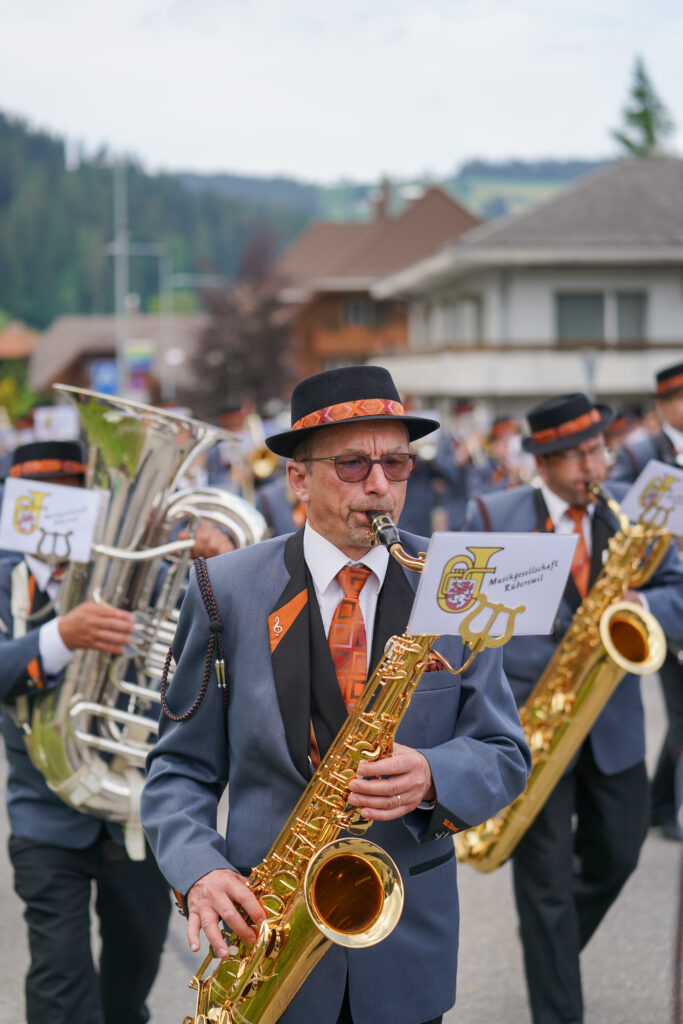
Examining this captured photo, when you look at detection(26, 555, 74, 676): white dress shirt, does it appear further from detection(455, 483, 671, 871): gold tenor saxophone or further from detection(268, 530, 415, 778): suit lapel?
detection(455, 483, 671, 871): gold tenor saxophone

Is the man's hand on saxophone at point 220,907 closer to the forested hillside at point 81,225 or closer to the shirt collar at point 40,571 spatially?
the shirt collar at point 40,571

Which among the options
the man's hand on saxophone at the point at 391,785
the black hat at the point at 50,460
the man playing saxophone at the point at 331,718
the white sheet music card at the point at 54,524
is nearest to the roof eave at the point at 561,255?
the black hat at the point at 50,460

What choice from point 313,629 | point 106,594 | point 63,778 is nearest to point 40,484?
point 106,594

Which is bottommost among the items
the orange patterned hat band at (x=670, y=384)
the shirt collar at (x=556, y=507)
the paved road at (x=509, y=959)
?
the paved road at (x=509, y=959)

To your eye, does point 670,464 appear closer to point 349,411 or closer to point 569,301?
point 349,411

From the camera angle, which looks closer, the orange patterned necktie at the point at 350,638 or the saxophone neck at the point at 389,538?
the saxophone neck at the point at 389,538

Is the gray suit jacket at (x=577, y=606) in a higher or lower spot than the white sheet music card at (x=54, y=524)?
lower

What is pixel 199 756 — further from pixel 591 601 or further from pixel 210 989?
pixel 591 601

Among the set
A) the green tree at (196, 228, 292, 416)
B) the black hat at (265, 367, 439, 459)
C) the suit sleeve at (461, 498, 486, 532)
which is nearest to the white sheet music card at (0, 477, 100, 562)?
the black hat at (265, 367, 439, 459)

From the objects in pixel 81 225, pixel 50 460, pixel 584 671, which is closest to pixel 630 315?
pixel 584 671

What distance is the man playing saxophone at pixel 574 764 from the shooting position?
4473 millimetres

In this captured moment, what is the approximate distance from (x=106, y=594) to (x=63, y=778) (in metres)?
0.57

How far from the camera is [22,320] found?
131625mm

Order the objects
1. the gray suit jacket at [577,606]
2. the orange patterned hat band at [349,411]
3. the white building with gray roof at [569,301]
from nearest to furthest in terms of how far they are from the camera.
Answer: the orange patterned hat band at [349,411]
the gray suit jacket at [577,606]
the white building with gray roof at [569,301]
